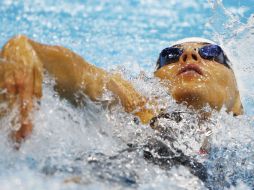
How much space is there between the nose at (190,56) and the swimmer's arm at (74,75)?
46cm

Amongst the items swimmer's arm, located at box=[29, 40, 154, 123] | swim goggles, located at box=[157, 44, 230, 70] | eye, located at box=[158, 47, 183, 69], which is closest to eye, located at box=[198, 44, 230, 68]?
swim goggles, located at box=[157, 44, 230, 70]

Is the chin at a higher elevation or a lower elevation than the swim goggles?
lower

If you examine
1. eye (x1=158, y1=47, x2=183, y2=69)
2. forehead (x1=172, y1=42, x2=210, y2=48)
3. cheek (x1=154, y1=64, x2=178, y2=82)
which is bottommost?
cheek (x1=154, y1=64, x2=178, y2=82)

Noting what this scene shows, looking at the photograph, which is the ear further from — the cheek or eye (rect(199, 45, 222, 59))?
the cheek

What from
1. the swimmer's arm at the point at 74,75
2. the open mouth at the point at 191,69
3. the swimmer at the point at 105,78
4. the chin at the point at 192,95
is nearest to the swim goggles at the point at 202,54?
the swimmer at the point at 105,78

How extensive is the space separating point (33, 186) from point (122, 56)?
336 cm

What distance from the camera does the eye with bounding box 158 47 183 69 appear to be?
2.32m

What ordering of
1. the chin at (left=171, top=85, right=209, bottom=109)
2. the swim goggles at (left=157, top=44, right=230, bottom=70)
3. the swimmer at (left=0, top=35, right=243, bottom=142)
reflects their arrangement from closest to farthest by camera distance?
the swimmer at (left=0, top=35, right=243, bottom=142)
the chin at (left=171, top=85, right=209, bottom=109)
the swim goggles at (left=157, top=44, right=230, bottom=70)

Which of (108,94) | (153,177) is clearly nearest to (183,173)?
(153,177)

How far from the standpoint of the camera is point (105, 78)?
1.77 metres

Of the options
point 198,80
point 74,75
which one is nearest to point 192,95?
point 198,80

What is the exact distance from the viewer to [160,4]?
18.5ft

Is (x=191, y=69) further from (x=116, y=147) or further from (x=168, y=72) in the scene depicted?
(x=116, y=147)

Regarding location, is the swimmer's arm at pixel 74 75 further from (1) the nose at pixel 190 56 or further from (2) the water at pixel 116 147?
(1) the nose at pixel 190 56
